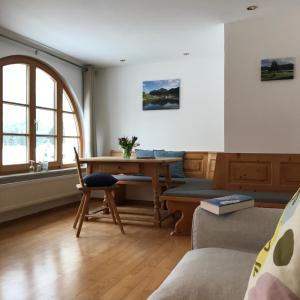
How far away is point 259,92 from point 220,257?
8.06 feet

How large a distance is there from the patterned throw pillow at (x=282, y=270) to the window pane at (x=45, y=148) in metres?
4.09

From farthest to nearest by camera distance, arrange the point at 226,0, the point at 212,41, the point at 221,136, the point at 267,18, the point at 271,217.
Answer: the point at 221,136, the point at 212,41, the point at 267,18, the point at 226,0, the point at 271,217

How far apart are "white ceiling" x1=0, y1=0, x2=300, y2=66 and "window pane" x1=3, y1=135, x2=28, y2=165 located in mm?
1317

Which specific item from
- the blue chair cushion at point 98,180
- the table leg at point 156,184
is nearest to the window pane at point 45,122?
the blue chair cushion at point 98,180

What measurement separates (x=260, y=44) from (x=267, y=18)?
274 mm

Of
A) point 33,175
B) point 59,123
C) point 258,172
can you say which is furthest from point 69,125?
point 258,172

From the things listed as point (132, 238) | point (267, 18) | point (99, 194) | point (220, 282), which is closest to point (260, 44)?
point (267, 18)

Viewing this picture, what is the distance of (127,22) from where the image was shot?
346 cm

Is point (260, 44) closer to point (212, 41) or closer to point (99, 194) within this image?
point (212, 41)

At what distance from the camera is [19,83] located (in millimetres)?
4156

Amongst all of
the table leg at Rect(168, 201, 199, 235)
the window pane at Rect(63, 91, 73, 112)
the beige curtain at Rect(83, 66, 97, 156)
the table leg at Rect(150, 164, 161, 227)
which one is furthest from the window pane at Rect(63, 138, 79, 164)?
the table leg at Rect(168, 201, 199, 235)

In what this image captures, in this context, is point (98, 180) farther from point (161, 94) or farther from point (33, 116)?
point (161, 94)

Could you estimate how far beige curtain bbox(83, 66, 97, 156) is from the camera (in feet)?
17.2

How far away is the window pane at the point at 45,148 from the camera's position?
4480mm
